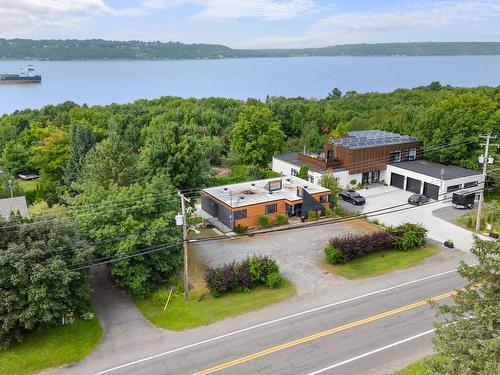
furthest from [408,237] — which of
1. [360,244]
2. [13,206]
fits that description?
[13,206]

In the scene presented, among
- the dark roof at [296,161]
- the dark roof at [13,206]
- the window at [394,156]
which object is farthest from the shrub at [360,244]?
the dark roof at [13,206]

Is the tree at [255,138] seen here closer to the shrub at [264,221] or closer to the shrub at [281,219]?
the shrub at [281,219]

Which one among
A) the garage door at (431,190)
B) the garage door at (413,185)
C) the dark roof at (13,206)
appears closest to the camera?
the dark roof at (13,206)

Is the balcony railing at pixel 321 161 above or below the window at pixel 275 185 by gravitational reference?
above

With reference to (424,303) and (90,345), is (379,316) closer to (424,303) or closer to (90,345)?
(424,303)

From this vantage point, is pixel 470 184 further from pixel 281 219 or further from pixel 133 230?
pixel 133 230


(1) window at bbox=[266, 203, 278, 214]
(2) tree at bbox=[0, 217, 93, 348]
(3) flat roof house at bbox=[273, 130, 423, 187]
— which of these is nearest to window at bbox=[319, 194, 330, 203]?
(1) window at bbox=[266, 203, 278, 214]

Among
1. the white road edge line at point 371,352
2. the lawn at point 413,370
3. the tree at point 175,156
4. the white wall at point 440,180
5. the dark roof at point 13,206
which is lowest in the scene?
the white road edge line at point 371,352
